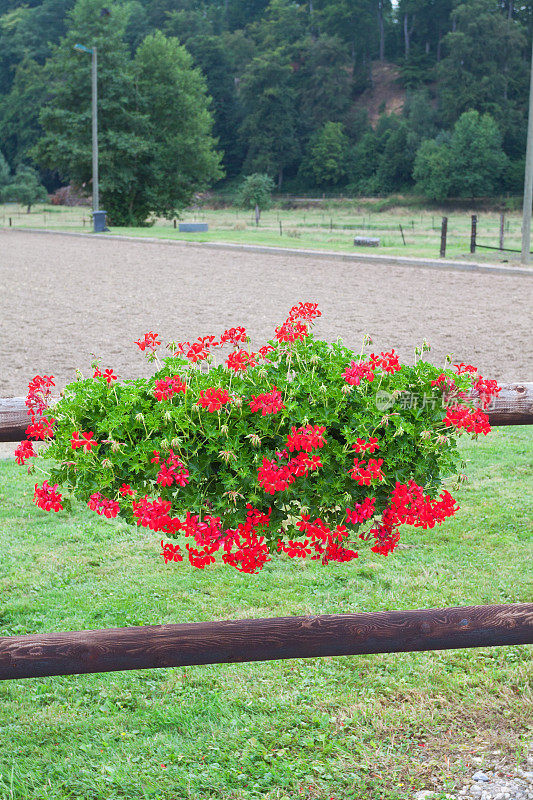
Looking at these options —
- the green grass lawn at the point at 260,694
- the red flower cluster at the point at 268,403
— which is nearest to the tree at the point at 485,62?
the green grass lawn at the point at 260,694

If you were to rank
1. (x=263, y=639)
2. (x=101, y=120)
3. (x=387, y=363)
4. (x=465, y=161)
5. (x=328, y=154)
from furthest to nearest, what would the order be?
(x=328, y=154) < (x=465, y=161) < (x=101, y=120) < (x=387, y=363) < (x=263, y=639)

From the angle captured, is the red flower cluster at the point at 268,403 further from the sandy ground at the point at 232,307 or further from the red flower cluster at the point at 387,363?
the sandy ground at the point at 232,307

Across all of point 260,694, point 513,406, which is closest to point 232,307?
point 513,406

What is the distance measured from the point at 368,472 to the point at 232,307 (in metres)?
11.4

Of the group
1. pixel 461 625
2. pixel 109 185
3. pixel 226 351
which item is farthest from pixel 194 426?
pixel 109 185

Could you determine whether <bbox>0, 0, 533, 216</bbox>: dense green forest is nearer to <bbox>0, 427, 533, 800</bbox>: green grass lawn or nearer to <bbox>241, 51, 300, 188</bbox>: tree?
<bbox>241, 51, 300, 188</bbox>: tree

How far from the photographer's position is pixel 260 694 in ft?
12.2

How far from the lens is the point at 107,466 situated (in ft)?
9.56

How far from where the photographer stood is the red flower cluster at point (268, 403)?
2945mm

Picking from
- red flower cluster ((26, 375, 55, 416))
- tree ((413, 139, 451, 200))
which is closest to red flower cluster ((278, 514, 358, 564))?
red flower cluster ((26, 375, 55, 416))

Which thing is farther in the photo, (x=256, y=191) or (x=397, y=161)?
(x=397, y=161)

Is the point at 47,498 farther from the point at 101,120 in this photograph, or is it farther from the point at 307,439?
the point at 101,120

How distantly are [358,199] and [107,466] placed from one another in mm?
91307

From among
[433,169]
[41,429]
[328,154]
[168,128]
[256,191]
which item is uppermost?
[328,154]
